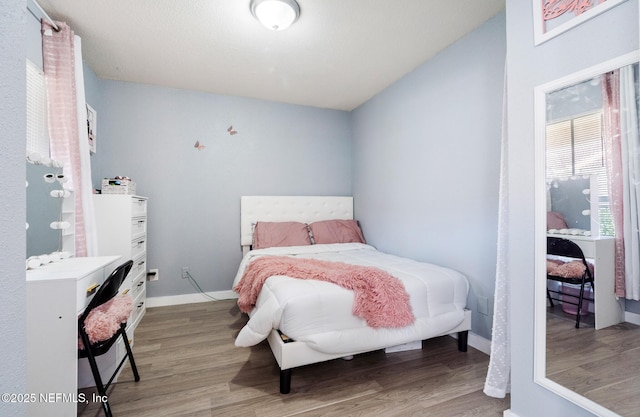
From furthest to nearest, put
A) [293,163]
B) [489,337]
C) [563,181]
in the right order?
[293,163] < [489,337] < [563,181]

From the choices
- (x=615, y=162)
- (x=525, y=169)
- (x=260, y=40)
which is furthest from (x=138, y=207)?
(x=615, y=162)

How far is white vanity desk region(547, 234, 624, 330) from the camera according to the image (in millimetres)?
1098

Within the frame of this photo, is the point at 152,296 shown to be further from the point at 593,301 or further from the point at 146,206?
the point at 593,301

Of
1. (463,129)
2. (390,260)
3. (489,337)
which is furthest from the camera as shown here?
(390,260)

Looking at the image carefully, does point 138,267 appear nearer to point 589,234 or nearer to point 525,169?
point 525,169

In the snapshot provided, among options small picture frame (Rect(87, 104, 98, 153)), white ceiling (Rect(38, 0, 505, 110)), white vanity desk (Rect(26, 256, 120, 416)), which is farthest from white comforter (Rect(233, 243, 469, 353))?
small picture frame (Rect(87, 104, 98, 153))

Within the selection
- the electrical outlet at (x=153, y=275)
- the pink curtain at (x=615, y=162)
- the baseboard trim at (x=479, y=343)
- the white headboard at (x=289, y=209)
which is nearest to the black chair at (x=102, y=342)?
the electrical outlet at (x=153, y=275)

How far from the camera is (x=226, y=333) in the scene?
8.08 feet

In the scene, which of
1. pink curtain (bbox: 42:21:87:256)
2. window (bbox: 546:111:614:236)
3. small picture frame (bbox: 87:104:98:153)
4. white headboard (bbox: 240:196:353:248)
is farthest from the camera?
white headboard (bbox: 240:196:353:248)

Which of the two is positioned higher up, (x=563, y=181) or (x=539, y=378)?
(x=563, y=181)

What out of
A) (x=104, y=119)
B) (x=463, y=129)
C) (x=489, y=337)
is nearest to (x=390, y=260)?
(x=489, y=337)

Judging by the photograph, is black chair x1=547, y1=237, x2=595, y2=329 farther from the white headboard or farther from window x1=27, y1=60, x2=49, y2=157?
window x1=27, y1=60, x2=49, y2=157

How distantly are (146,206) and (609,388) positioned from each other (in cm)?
363

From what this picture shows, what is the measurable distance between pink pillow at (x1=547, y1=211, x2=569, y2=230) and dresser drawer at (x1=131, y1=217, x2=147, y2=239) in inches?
115
